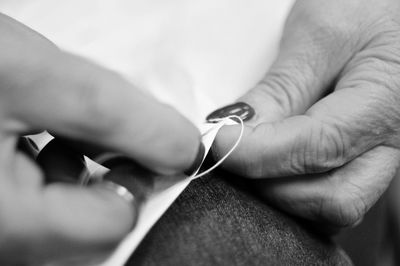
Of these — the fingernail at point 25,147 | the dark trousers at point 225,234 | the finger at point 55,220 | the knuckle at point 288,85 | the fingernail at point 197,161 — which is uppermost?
the fingernail at point 25,147

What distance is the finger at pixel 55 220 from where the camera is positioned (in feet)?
0.97

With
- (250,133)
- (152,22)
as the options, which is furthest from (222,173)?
(152,22)

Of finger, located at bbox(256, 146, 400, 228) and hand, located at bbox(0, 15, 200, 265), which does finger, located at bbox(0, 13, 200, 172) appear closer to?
hand, located at bbox(0, 15, 200, 265)

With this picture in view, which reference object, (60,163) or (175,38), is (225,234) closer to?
(60,163)

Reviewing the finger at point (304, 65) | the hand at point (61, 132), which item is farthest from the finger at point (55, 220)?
the finger at point (304, 65)

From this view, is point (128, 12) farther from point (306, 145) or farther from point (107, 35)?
point (306, 145)

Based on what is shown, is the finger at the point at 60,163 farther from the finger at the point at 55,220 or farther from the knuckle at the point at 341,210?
the knuckle at the point at 341,210

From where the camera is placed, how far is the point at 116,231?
0.34 m

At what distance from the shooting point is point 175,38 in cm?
66

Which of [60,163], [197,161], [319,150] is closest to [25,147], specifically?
[60,163]

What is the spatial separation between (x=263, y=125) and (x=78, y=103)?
226 millimetres

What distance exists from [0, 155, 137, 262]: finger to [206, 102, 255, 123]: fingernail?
8.0 inches

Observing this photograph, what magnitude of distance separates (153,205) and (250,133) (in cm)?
14

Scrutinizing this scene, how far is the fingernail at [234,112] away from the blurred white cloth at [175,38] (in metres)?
0.08
